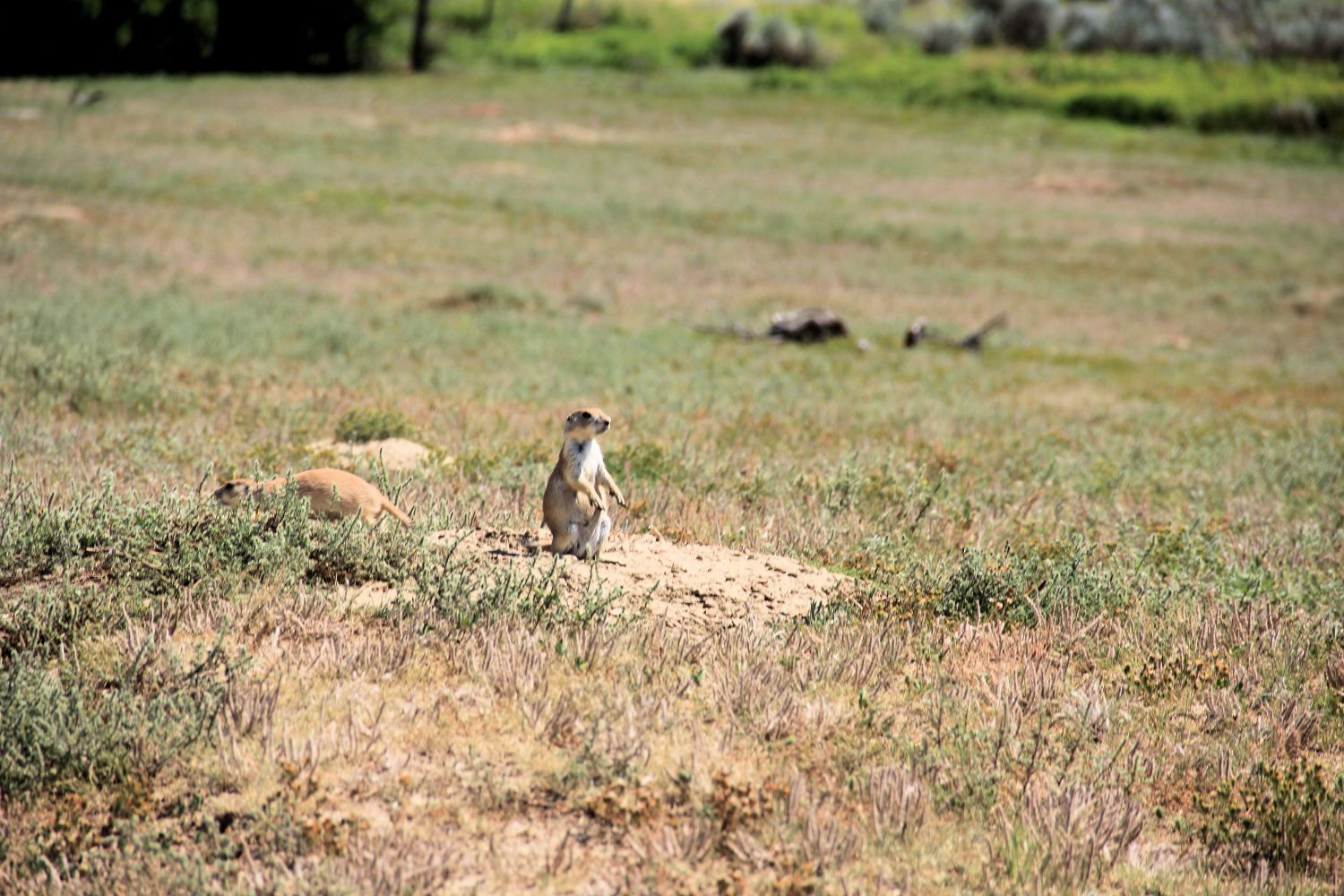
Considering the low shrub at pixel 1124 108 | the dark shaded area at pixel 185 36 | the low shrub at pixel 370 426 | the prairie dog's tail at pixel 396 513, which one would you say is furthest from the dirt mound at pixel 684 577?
the low shrub at pixel 1124 108

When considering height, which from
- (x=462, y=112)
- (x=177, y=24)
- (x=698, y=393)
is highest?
(x=177, y=24)

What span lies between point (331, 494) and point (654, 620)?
2.23 m

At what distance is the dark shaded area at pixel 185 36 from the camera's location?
56.7 metres

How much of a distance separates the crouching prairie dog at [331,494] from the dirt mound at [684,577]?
1.50 ft

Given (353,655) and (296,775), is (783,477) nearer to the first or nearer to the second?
(353,655)

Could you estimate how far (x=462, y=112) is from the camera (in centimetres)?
5384

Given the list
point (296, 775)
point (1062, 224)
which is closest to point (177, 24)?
point (1062, 224)

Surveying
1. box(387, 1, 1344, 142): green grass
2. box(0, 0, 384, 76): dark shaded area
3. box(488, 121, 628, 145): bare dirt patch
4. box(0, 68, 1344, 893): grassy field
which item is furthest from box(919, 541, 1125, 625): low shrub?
box(0, 0, 384, 76): dark shaded area

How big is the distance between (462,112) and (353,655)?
52211mm

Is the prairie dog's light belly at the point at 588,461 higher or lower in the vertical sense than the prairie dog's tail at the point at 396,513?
higher

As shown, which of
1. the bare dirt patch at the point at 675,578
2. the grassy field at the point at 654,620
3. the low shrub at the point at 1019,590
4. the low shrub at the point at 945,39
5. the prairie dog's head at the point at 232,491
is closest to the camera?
the grassy field at the point at 654,620

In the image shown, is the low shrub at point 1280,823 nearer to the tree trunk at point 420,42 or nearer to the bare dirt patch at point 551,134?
the bare dirt patch at point 551,134

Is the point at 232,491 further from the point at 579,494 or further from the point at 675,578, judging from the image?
the point at 675,578

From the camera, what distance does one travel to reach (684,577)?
6637 millimetres
